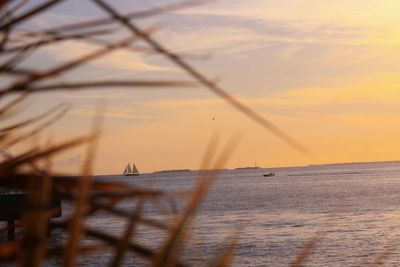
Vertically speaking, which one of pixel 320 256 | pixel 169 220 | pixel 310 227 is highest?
pixel 169 220

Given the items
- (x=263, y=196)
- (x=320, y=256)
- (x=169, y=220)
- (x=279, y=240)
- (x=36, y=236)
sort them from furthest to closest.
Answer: (x=263, y=196) < (x=279, y=240) < (x=320, y=256) < (x=169, y=220) < (x=36, y=236)

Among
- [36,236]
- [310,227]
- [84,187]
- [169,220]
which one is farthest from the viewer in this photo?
[310,227]

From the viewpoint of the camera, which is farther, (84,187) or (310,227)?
(310,227)

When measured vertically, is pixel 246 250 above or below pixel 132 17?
below

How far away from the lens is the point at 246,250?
45.1 metres

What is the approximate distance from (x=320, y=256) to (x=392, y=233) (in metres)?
11.7

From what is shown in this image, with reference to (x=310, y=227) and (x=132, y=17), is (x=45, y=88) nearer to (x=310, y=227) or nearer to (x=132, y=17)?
(x=132, y=17)

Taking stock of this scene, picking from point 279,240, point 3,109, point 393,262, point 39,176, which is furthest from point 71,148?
point 279,240

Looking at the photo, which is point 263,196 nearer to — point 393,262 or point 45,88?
point 393,262

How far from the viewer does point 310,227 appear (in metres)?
57.6

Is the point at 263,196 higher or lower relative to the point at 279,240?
lower

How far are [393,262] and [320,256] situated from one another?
424cm

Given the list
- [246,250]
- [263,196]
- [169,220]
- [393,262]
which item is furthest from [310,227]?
[169,220]

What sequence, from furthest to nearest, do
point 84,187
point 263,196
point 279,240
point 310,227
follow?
point 263,196
point 310,227
point 279,240
point 84,187
